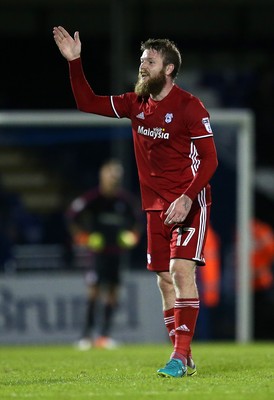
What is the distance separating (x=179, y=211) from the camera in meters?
7.35

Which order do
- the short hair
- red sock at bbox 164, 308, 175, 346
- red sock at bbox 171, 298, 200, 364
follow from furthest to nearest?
red sock at bbox 164, 308, 175, 346
the short hair
red sock at bbox 171, 298, 200, 364

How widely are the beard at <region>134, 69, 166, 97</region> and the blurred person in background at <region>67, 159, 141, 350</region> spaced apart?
649 centimetres

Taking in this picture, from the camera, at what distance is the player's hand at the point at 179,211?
289 inches

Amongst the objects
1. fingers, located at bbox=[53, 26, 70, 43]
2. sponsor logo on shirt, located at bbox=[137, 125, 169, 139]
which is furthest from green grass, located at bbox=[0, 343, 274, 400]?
fingers, located at bbox=[53, 26, 70, 43]

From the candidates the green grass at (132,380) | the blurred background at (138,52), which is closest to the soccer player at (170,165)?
the green grass at (132,380)

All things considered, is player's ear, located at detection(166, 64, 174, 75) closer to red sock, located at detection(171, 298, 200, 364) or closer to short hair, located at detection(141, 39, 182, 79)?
short hair, located at detection(141, 39, 182, 79)

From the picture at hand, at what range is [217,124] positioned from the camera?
15.5m

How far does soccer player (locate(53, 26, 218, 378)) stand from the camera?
7500 millimetres

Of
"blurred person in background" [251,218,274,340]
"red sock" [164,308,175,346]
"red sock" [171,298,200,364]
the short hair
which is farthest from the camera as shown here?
"blurred person in background" [251,218,274,340]

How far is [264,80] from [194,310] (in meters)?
13.0

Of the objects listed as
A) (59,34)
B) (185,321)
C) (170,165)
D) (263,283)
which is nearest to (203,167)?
(170,165)

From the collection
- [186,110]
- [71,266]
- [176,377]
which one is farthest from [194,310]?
[71,266]

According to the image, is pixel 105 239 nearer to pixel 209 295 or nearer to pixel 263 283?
pixel 209 295

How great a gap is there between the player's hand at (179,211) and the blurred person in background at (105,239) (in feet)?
22.5
